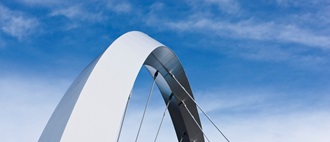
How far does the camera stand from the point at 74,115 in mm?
8305

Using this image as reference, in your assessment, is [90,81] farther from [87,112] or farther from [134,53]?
[134,53]

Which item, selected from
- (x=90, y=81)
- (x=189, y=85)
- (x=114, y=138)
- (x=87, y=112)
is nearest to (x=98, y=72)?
(x=90, y=81)

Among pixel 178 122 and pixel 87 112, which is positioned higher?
pixel 178 122

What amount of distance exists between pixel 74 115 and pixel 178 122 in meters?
9.32

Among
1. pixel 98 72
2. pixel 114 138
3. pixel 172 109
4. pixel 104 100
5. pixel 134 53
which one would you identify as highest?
pixel 172 109

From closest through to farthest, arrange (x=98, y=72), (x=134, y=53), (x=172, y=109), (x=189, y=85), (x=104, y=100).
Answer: (x=104, y=100), (x=98, y=72), (x=134, y=53), (x=189, y=85), (x=172, y=109)

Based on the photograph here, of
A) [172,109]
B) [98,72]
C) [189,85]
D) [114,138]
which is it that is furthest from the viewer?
[172,109]

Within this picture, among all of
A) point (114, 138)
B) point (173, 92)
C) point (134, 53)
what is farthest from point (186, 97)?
point (114, 138)

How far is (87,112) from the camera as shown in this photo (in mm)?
8391

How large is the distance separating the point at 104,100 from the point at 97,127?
67cm

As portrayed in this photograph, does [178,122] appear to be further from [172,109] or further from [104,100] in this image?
[104,100]

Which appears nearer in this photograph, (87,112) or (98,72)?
(87,112)

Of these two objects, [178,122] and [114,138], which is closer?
[114,138]

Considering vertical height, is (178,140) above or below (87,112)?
above
